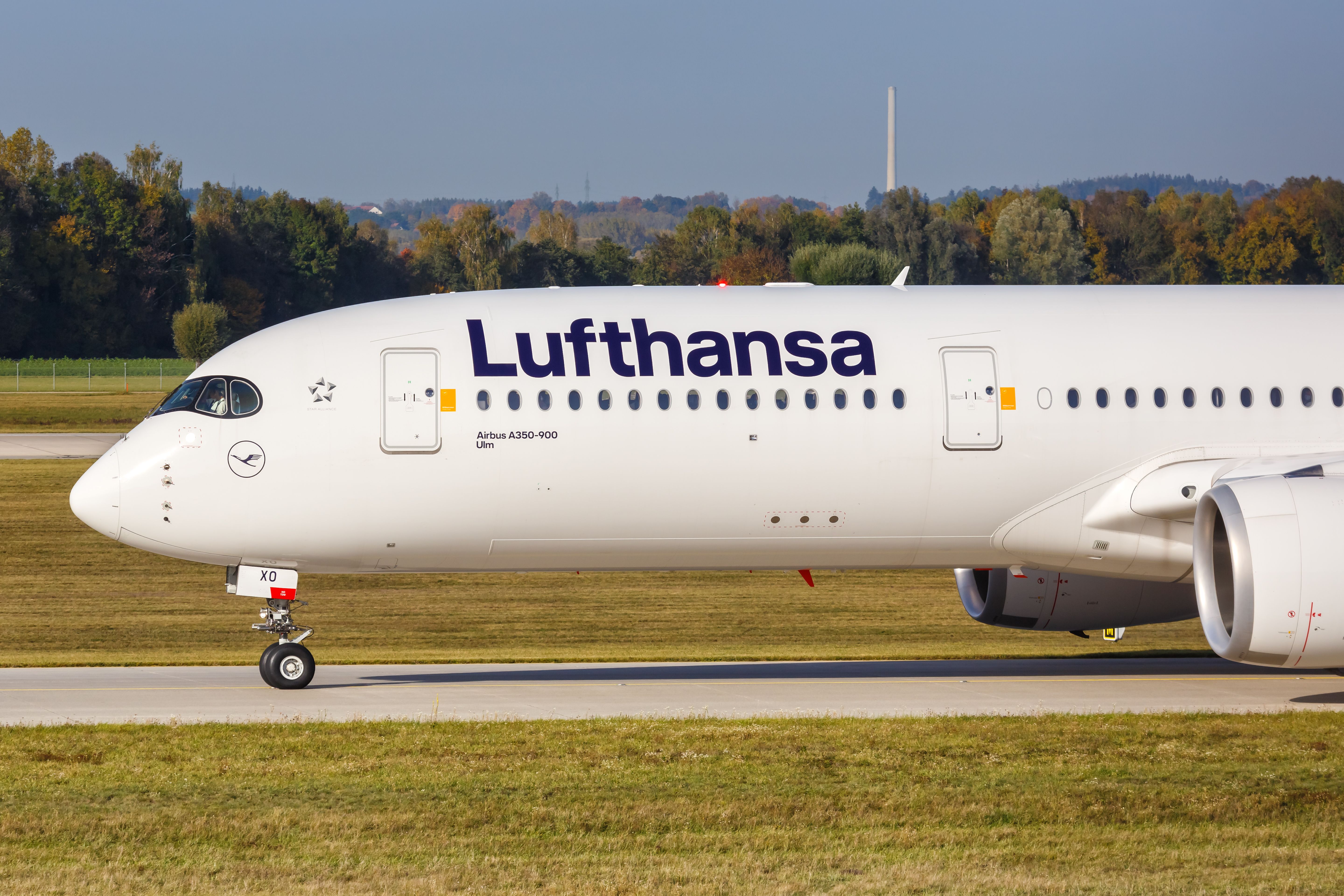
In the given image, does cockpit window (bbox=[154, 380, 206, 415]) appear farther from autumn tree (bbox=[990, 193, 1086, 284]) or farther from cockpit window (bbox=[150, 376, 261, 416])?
autumn tree (bbox=[990, 193, 1086, 284])

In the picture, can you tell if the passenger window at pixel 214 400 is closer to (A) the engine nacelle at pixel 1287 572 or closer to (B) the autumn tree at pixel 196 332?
(A) the engine nacelle at pixel 1287 572

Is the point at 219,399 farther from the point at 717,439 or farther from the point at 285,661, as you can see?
the point at 717,439

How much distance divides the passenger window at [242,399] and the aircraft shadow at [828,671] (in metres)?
3.57

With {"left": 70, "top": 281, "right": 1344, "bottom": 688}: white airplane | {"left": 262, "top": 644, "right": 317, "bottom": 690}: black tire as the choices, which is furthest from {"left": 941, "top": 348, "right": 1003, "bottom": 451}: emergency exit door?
{"left": 262, "top": 644, "right": 317, "bottom": 690}: black tire

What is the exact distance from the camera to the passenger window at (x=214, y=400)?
17.5m

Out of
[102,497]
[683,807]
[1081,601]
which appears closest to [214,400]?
[102,497]

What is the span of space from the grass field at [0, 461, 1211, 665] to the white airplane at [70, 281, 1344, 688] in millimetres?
4739

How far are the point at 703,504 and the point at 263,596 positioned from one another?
5.06 m

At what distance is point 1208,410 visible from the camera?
18281mm

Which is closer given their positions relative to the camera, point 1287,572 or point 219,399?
point 1287,572

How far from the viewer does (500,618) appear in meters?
28.5

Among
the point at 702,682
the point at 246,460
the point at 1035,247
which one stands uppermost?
the point at 1035,247

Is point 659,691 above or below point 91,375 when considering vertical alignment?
below

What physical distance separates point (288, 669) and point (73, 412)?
197 ft
